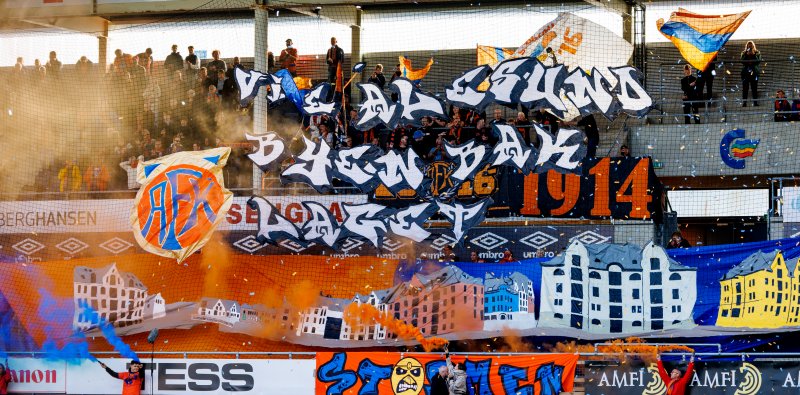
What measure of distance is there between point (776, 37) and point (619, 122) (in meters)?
3.73

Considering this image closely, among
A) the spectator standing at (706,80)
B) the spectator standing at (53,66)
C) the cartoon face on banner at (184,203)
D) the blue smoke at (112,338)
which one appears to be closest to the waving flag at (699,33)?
the spectator standing at (706,80)

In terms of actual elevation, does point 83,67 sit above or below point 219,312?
above

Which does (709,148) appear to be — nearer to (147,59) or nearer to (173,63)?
(173,63)

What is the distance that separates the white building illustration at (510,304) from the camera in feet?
52.8

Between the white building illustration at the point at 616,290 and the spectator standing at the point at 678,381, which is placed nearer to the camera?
the spectator standing at the point at 678,381

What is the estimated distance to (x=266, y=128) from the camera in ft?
64.0

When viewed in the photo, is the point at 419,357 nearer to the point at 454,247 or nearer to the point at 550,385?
the point at 550,385

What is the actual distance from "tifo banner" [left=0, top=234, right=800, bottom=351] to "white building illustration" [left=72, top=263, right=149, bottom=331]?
0.07ft

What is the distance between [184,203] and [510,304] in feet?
18.3

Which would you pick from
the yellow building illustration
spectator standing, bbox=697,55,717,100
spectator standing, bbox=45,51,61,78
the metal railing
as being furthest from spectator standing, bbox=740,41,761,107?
spectator standing, bbox=45,51,61,78

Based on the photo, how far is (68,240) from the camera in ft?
62.1

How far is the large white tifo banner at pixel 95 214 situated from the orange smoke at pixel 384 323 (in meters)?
1.93

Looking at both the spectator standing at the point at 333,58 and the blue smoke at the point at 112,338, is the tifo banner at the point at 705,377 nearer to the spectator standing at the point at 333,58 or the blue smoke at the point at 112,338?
the blue smoke at the point at 112,338

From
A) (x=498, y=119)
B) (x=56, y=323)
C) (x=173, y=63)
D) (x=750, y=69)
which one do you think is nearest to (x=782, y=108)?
(x=750, y=69)
